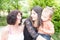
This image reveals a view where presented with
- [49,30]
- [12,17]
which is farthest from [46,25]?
[12,17]

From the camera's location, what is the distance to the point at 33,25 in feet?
11.7

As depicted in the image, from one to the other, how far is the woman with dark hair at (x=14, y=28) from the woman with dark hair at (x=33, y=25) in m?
0.12

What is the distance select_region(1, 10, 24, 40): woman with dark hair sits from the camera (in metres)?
3.59

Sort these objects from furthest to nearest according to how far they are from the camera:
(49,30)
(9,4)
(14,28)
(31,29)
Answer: (9,4)
(14,28)
(31,29)
(49,30)

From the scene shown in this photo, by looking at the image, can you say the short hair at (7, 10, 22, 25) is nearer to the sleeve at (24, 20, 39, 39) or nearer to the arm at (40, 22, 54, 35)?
the sleeve at (24, 20, 39, 39)

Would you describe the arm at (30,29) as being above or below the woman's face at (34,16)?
below

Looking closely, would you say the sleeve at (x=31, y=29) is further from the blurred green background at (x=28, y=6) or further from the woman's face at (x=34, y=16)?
the blurred green background at (x=28, y=6)

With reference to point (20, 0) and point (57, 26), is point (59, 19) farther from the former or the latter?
point (20, 0)

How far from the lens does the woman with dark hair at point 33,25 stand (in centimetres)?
345

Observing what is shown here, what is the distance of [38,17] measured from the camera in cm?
344

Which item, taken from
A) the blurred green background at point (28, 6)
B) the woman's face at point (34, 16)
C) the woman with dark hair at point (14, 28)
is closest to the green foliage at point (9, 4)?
the blurred green background at point (28, 6)

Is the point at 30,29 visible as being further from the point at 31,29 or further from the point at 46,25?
the point at 46,25

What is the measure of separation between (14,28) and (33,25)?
0.33m

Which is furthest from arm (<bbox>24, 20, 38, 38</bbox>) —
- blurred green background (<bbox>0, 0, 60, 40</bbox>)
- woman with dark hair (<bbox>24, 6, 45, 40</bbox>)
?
blurred green background (<bbox>0, 0, 60, 40</bbox>)
